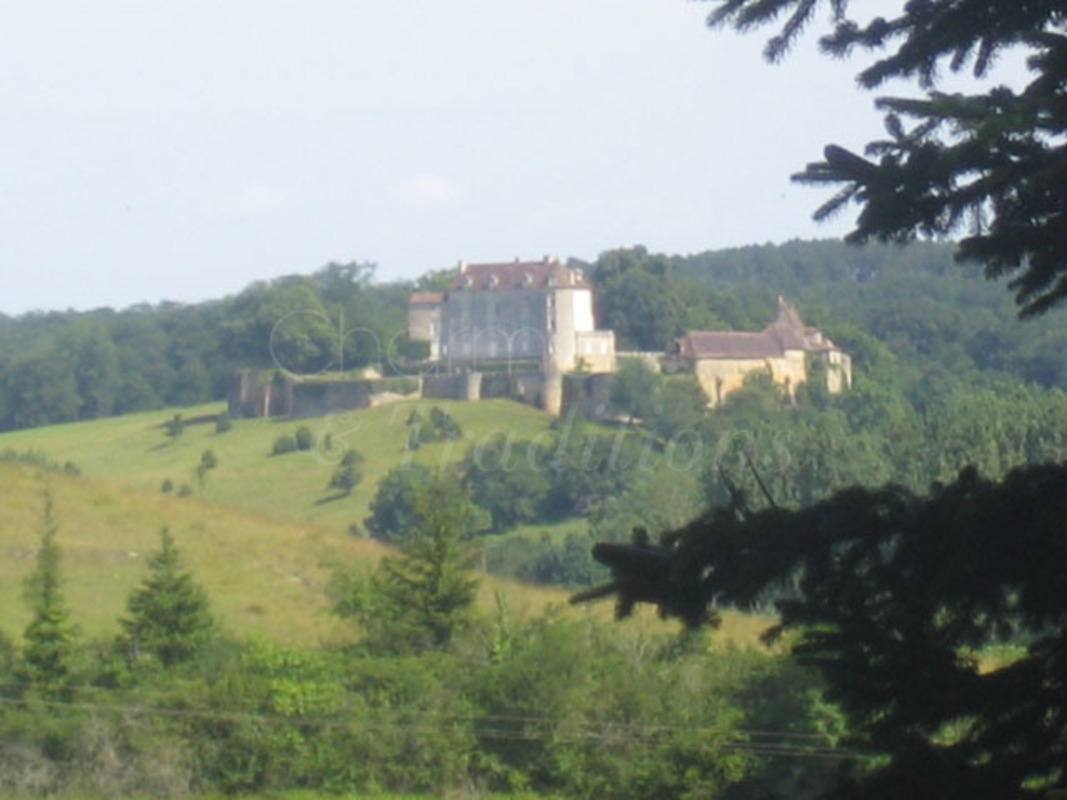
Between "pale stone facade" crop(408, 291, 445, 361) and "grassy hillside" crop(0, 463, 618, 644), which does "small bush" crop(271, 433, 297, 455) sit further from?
"grassy hillside" crop(0, 463, 618, 644)

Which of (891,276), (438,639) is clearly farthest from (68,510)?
(891,276)

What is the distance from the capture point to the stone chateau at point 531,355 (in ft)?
235

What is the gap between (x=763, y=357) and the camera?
76062mm

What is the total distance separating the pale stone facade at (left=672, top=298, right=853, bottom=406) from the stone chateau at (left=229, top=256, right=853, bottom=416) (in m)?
0.06

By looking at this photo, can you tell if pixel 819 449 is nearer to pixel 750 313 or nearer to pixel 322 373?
pixel 322 373

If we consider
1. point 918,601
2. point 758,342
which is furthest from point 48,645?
point 758,342

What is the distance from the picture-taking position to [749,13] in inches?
158

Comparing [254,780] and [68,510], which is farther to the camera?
[68,510]

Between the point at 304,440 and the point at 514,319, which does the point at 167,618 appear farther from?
the point at 514,319

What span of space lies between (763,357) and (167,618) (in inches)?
2223

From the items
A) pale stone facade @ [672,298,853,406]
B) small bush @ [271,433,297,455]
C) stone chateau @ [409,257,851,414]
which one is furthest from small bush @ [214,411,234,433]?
pale stone facade @ [672,298,853,406]

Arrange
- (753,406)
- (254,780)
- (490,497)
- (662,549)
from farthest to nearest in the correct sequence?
(753,406) < (490,497) < (254,780) < (662,549)

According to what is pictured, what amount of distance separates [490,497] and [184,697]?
31.8 meters

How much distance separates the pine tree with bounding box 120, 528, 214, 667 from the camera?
21422mm
